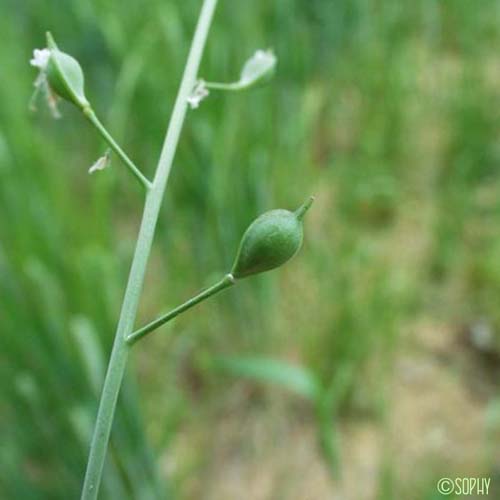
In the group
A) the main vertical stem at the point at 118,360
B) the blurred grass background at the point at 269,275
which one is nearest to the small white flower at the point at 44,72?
the main vertical stem at the point at 118,360

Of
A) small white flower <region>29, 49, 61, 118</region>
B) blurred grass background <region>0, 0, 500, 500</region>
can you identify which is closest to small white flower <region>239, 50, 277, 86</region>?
small white flower <region>29, 49, 61, 118</region>

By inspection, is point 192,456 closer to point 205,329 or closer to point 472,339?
point 205,329

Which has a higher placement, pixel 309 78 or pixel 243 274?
pixel 309 78

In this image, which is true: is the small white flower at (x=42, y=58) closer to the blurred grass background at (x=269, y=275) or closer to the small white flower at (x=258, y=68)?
the small white flower at (x=258, y=68)

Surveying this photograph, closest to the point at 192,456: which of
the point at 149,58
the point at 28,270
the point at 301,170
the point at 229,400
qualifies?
the point at 229,400

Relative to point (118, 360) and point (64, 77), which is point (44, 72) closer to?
point (64, 77)

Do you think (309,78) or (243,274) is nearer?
(243,274)

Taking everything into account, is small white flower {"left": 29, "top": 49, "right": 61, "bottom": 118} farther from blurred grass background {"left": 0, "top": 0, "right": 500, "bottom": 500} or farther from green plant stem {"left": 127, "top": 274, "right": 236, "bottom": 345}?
blurred grass background {"left": 0, "top": 0, "right": 500, "bottom": 500}
